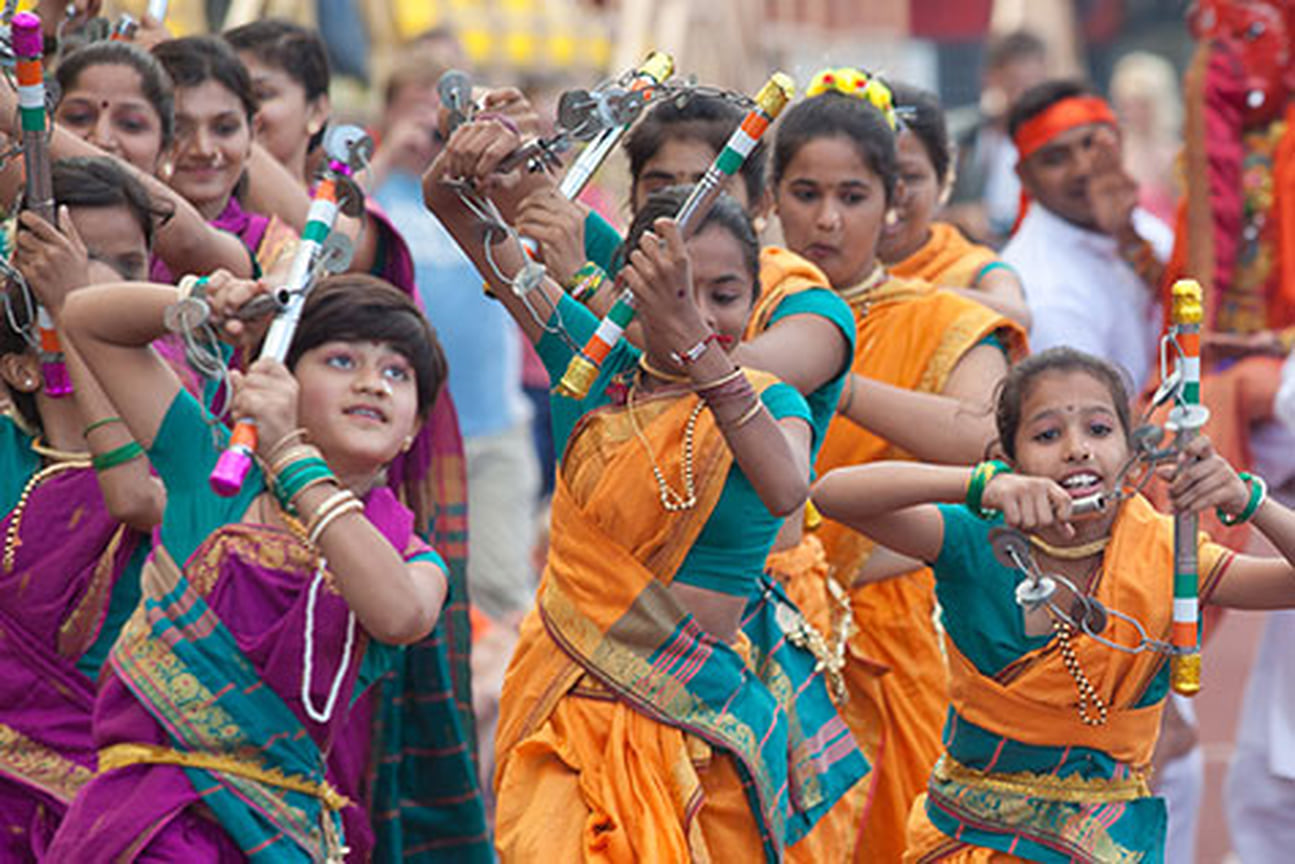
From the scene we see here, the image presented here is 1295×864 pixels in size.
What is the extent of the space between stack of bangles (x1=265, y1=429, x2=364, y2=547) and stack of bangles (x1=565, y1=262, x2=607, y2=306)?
2.71 feet

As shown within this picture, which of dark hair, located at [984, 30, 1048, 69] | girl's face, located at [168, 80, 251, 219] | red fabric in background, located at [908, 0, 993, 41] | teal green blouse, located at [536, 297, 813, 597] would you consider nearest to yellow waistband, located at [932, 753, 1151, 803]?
teal green blouse, located at [536, 297, 813, 597]

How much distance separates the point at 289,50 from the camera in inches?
229

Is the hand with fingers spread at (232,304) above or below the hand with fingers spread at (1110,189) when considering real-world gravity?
below

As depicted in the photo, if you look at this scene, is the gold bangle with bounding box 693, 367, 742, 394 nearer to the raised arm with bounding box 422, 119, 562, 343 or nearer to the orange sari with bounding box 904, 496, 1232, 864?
the raised arm with bounding box 422, 119, 562, 343

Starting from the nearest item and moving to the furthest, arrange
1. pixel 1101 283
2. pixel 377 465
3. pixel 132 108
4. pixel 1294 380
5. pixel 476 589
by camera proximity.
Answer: pixel 377 465 < pixel 132 108 < pixel 1294 380 < pixel 1101 283 < pixel 476 589

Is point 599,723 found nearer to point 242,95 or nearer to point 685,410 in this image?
point 685,410

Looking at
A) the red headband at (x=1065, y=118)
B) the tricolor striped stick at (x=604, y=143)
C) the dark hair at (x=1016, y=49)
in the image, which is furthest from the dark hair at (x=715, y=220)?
the dark hair at (x=1016, y=49)

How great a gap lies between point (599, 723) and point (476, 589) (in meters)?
4.20

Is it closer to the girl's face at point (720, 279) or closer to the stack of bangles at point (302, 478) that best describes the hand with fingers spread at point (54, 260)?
the stack of bangles at point (302, 478)

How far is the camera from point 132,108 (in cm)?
501

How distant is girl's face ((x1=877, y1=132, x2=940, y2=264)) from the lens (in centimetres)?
582

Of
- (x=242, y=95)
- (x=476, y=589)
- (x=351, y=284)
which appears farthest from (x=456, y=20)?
(x=351, y=284)

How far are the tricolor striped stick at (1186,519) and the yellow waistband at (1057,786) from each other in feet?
1.06

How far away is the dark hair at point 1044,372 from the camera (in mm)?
4469
